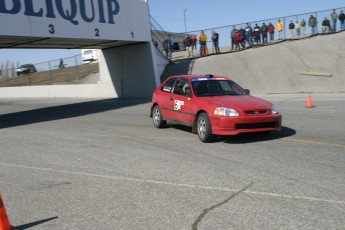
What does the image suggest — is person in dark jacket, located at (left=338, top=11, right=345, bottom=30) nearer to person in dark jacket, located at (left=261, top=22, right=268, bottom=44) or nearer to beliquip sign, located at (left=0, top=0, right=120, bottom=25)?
person in dark jacket, located at (left=261, top=22, right=268, bottom=44)

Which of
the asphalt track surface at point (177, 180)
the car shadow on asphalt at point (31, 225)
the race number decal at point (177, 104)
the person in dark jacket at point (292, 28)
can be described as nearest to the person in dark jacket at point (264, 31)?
the person in dark jacket at point (292, 28)

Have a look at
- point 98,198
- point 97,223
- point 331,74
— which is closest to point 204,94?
point 98,198

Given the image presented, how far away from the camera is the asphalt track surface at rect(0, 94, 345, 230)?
4742mm

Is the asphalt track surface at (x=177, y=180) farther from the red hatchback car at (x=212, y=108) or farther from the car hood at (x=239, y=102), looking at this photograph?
the car hood at (x=239, y=102)

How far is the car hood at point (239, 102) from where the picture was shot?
8930mm

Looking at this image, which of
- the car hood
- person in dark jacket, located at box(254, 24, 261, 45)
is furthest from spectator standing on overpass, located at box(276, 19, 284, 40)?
the car hood

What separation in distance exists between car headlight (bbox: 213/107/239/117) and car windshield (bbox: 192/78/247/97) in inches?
42.8

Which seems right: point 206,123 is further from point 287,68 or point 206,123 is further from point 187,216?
point 287,68

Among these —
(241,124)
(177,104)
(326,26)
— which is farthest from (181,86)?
(326,26)

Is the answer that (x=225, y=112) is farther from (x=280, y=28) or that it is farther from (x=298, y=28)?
(x=298, y=28)

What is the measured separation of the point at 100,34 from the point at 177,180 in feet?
53.0

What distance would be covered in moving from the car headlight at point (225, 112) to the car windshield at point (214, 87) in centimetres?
109

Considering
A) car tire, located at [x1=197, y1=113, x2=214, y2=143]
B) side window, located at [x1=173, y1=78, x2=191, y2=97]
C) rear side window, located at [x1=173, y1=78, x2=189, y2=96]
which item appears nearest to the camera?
car tire, located at [x1=197, y1=113, x2=214, y2=143]

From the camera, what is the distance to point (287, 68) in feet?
83.0
